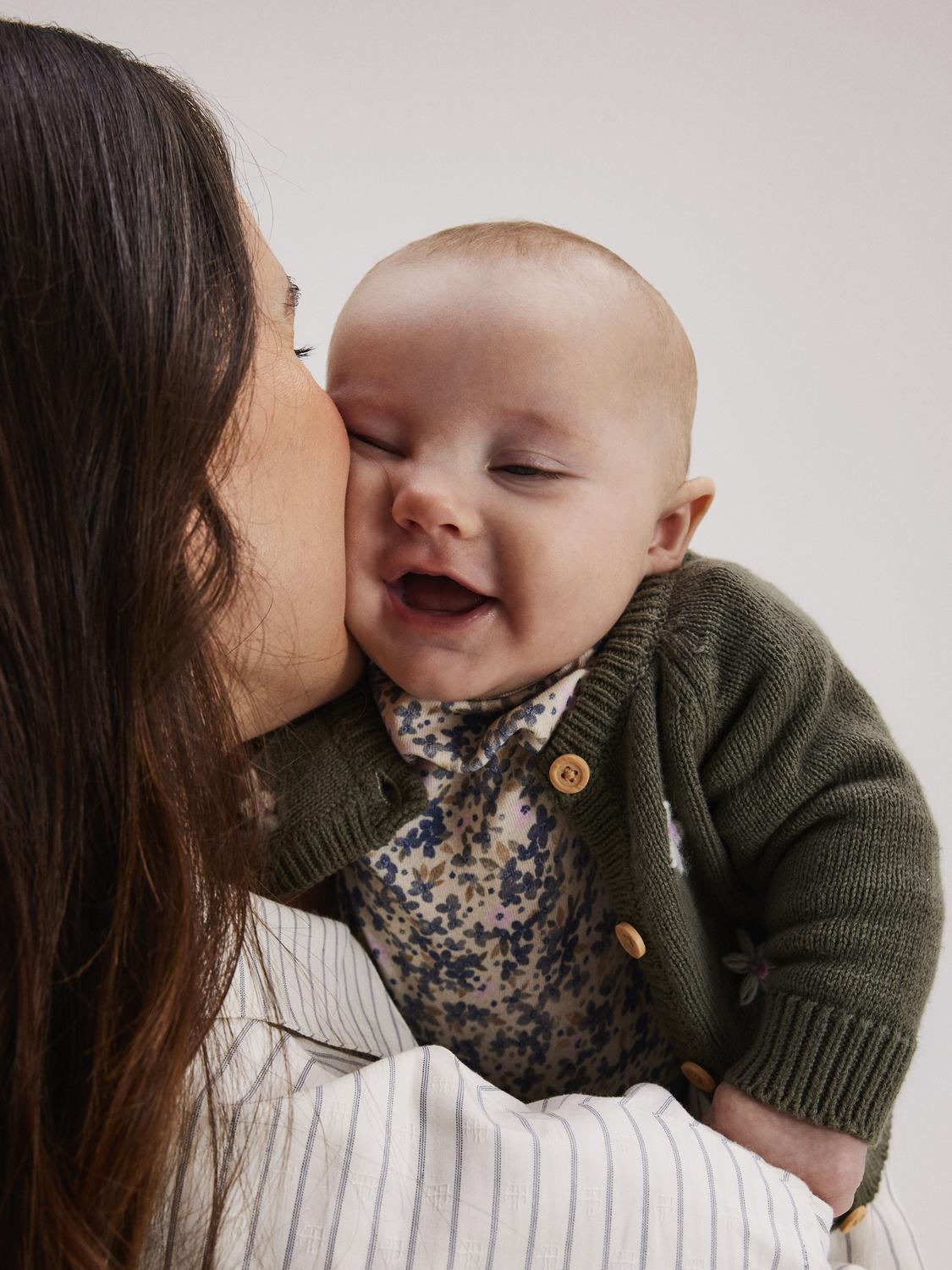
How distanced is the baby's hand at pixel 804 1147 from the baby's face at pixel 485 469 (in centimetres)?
35

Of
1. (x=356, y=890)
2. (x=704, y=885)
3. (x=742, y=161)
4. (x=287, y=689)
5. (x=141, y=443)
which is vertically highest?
(x=742, y=161)

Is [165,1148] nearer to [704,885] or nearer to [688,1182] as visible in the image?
[688,1182]

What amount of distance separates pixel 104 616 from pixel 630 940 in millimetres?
460

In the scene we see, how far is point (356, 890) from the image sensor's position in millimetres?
950

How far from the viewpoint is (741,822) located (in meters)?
0.85

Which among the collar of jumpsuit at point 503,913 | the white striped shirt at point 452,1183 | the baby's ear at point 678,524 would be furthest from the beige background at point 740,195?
the white striped shirt at point 452,1183

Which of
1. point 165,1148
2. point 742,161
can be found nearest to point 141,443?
point 165,1148

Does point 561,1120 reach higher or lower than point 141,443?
lower

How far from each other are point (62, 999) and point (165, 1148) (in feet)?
0.33

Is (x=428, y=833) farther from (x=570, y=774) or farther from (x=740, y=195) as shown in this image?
(x=740, y=195)

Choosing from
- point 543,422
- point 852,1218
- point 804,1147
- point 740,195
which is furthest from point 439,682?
point 740,195

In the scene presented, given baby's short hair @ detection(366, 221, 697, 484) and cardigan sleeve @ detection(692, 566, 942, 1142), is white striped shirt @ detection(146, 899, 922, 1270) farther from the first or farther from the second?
baby's short hair @ detection(366, 221, 697, 484)

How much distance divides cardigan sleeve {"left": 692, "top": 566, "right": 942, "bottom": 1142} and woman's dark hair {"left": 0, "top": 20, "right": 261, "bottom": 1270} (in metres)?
0.39

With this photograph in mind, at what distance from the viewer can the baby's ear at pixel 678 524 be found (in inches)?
35.7
